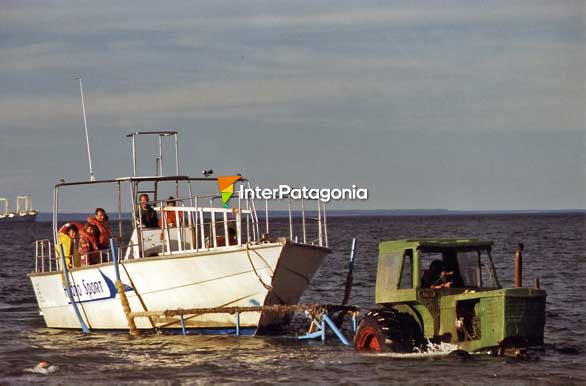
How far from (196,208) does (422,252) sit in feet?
21.0

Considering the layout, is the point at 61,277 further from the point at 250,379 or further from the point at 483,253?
the point at 483,253

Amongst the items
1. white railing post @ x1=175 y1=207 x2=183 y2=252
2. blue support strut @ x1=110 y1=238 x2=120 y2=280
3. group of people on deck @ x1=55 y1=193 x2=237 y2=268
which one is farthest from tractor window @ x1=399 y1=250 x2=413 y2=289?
blue support strut @ x1=110 y1=238 x2=120 y2=280

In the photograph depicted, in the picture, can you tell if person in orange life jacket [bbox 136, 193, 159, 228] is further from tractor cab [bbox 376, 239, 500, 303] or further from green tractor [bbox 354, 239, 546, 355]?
tractor cab [bbox 376, 239, 500, 303]

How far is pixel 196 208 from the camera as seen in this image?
24.6 metres

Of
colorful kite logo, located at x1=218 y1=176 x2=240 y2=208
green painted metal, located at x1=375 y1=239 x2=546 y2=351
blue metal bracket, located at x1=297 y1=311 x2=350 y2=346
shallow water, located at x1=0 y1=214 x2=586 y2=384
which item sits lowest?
shallow water, located at x1=0 y1=214 x2=586 y2=384

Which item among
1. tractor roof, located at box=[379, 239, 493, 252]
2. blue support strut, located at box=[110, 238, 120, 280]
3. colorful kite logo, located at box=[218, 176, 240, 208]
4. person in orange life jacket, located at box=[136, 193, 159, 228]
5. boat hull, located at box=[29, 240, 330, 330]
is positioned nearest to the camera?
tractor roof, located at box=[379, 239, 493, 252]

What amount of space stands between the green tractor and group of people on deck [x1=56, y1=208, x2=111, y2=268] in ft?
26.6

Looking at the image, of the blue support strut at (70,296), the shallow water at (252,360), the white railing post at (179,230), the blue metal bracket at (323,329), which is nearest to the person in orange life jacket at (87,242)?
the blue support strut at (70,296)

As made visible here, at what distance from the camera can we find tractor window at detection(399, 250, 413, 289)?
1973 cm

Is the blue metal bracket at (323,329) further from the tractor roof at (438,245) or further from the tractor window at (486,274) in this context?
the tractor window at (486,274)

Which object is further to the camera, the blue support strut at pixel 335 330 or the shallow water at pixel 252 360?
the blue support strut at pixel 335 330

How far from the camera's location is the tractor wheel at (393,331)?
63.0 feet

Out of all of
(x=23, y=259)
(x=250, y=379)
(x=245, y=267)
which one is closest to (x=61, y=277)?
(x=245, y=267)

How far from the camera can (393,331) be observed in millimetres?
19266
